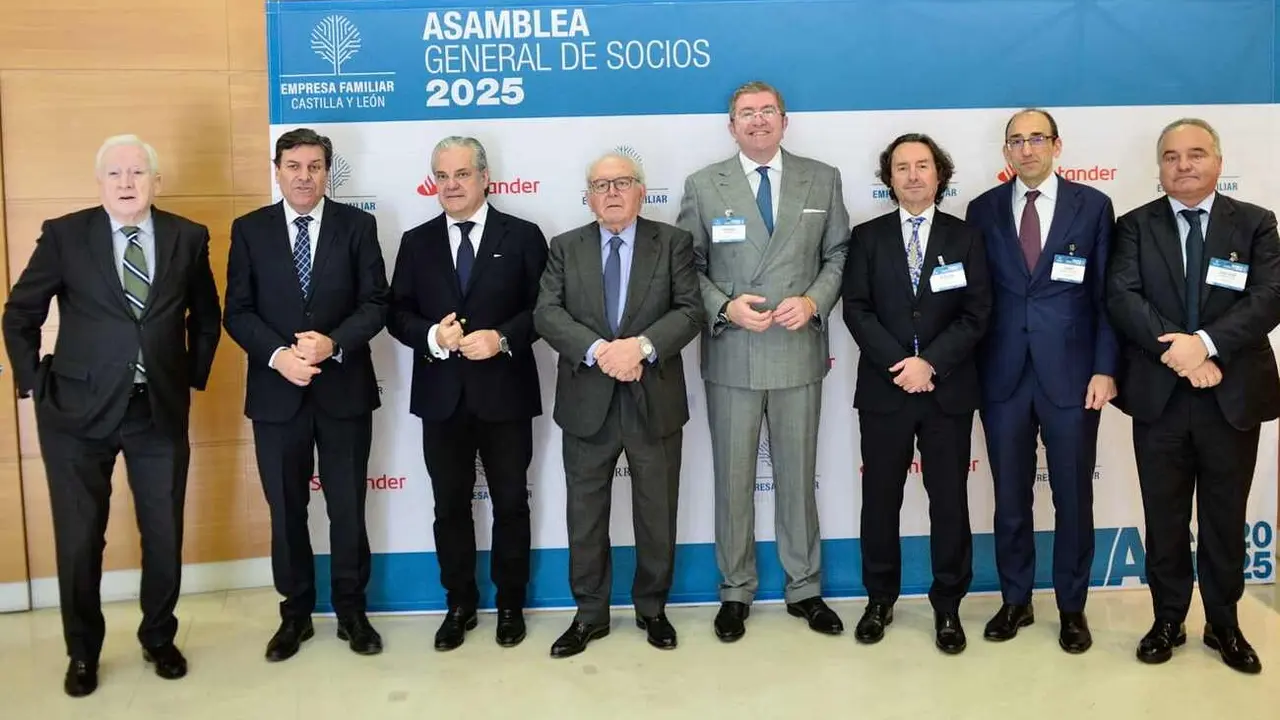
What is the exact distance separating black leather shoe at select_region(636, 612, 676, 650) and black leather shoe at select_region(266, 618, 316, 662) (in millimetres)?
1359

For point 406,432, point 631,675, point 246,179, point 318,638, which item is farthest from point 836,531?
point 246,179

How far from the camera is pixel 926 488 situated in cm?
401

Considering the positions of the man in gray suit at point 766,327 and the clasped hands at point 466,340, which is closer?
the clasped hands at point 466,340

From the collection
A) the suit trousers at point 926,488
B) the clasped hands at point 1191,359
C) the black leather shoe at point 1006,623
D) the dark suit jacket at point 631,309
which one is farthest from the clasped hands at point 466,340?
the clasped hands at point 1191,359

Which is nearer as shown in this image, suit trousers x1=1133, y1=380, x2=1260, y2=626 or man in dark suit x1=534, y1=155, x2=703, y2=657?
suit trousers x1=1133, y1=380, x2=1260, y2=626

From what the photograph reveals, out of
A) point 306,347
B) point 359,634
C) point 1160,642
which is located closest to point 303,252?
point 306,347

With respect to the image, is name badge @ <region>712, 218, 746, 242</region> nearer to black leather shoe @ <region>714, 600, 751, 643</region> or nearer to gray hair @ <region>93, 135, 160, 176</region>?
black leather shoe @ <region>714, 600, 751, 643</region>

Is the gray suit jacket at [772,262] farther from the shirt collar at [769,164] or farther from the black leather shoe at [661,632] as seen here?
the black leather shoe at [661,632]

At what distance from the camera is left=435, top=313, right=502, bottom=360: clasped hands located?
12.6 ft

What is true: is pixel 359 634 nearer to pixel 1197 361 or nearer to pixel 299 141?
pixel 299 141

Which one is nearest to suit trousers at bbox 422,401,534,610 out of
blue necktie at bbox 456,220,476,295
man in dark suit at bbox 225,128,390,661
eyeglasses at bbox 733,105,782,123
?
man in dark suit at bbox 225,128,390,661

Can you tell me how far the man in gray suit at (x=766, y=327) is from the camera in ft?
13.2

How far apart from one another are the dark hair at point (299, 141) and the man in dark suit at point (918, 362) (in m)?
2.07

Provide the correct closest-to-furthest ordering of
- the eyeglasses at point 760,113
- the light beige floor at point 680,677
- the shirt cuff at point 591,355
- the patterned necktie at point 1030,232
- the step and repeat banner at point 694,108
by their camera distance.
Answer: the light beige floor at point 680,677, the shirt cuff at point 591,355, the patterned necktie at point 1030,232, the eyeglasses at point 760,113, the step and repeat banner at point 694,108
